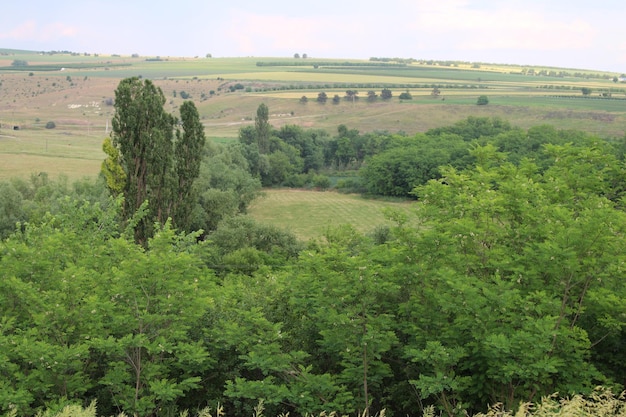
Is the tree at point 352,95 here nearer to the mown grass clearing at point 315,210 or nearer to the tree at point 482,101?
the tree at point 482,101

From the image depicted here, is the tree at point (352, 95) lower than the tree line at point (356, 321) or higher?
higher

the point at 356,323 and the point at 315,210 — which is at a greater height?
the point at 356,323

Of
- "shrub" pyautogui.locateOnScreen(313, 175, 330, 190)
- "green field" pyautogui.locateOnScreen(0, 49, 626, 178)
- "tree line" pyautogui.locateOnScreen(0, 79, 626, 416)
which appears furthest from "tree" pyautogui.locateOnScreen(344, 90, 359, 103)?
"tree line" pyautogui.locateOnScreen(0, 79, 626, 416)

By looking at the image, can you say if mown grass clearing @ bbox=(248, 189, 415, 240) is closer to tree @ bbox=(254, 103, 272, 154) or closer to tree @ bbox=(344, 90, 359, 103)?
tree @ bbox=(254, 103, 272, 154)

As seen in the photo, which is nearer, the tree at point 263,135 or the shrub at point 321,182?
the shrub at point 321,182

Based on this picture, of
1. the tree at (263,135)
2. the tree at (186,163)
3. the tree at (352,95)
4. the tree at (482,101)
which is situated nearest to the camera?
the tree at (186,163)

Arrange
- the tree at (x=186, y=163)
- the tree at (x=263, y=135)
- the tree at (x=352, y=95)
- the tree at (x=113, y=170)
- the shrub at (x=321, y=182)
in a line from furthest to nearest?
the tree at (x=352, y=95) → the tree at (x=263, y=135) → the shrub at (x=321, y=182) → the tree at (x=186, y=163) → the tree at (x=113, y=170)

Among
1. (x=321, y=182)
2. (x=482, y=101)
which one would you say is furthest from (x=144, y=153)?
(x=482, y=101)

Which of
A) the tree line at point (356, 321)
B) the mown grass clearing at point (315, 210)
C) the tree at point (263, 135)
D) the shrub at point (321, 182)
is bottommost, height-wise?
the mown grass clearing at point (315, 210)

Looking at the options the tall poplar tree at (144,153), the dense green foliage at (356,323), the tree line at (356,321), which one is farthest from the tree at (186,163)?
the dense green foliage at (356,323)

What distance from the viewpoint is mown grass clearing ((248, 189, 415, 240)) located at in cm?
7100

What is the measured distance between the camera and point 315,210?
260ft

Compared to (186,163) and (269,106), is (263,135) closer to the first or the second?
(269,106)

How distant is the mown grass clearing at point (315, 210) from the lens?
71.0 m
